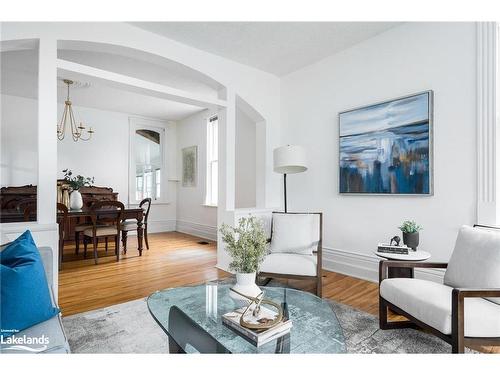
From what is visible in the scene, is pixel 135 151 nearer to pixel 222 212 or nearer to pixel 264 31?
pixel 222 212

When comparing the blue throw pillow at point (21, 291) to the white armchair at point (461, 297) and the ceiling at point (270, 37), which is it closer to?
the white armchair at point (461, 297)

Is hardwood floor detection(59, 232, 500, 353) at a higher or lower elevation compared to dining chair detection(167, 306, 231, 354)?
lower

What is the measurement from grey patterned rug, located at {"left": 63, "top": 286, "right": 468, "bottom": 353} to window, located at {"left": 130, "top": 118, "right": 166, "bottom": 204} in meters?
4.64

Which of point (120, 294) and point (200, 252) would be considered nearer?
point (120, 294)

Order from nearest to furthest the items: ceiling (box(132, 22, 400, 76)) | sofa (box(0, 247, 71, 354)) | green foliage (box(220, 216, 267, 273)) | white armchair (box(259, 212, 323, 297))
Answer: sofa (box(0, 247, 71, 354)) → green foliage (box(220, 216, 267, 273)) → white armchair (box(259, 212, 323, 297)) → ceiling (box(132, 22, 400, 76))

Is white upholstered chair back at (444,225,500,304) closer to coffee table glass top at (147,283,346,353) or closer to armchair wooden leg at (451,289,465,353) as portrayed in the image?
armchair wooden leg at (451,289,465,353)

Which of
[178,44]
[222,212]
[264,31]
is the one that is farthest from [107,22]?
[222,212]

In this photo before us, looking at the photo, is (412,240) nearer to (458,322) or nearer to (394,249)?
(394,249)

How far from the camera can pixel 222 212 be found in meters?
3.90

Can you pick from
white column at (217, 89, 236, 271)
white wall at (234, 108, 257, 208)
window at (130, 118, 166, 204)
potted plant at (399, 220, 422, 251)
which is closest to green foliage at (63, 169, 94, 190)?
window at (130, 118, 166, 204)

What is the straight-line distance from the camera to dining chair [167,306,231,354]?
4.29 feet

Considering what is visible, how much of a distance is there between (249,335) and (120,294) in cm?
212

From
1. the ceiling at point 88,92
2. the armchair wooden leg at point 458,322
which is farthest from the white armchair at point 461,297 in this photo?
the ceiling at point 88,92

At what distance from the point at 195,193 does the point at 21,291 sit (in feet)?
17.4
